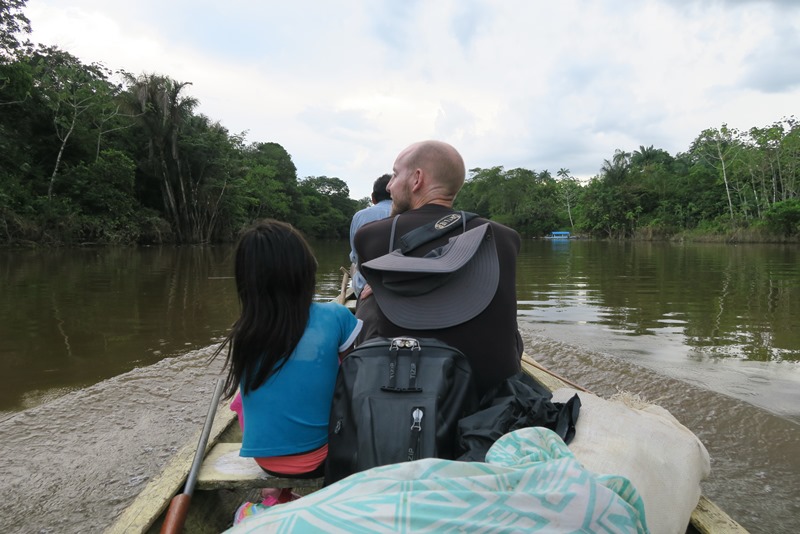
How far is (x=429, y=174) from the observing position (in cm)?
192

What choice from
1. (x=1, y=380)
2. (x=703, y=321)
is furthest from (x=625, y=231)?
(x=1, y=380)

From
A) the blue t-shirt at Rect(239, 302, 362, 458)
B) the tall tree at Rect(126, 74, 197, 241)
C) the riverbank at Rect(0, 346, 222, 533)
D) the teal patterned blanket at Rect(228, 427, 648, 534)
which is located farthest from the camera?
the tall tree at Rect(126, 74, 197, 241)

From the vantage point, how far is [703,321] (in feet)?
21.5

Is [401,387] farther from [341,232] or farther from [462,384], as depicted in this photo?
[341,232]

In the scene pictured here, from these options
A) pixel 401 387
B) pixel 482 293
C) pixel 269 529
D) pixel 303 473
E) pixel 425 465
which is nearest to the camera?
pixel 269 529

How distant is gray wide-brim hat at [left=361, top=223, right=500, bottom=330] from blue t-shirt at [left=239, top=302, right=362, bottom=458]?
0.78 ft

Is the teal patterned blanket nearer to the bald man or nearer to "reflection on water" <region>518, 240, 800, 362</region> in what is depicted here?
the bald man

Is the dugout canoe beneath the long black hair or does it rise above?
beneath

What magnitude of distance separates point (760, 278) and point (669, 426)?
11774 millimetres

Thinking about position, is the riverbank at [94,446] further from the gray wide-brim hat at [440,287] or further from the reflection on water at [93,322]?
the gray wide-brim hat at [440,287]

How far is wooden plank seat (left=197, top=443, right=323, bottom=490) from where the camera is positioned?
5.71 ft

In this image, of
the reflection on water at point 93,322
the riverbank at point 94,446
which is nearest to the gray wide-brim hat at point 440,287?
the reflection on water at point 93,322

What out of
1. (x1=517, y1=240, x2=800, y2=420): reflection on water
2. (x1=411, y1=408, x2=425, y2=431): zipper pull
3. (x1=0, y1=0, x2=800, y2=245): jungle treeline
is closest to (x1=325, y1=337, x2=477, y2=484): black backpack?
(x1=411, y1=408, x2=425, y2=431): zipper pull

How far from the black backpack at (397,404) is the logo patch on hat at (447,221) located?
17.1 inches
